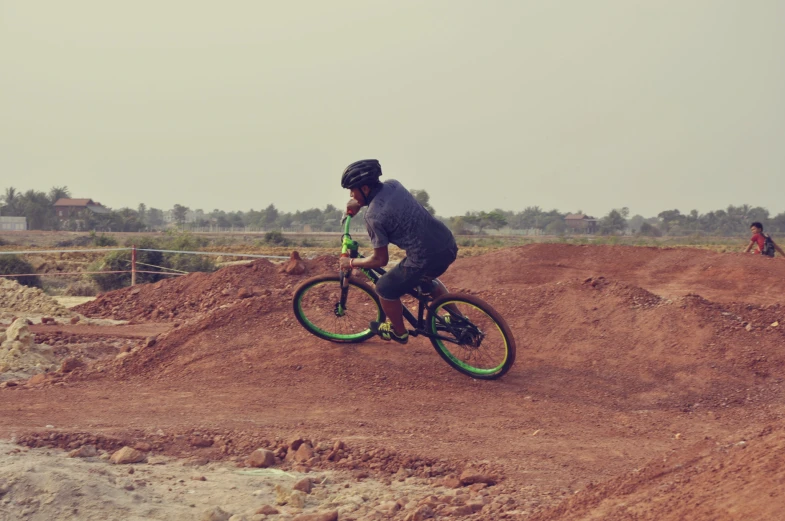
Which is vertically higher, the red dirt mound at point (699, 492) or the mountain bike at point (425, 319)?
the mountain bike at point (425, 319)

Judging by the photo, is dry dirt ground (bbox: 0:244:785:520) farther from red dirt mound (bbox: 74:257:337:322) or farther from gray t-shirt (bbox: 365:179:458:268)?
red dirt mound (bbox: 74:257:337:322)

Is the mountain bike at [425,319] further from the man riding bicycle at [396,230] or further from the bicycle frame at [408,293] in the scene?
the man riding bicycle at [396,230]

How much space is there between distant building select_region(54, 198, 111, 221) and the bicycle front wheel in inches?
3461

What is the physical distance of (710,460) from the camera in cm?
464

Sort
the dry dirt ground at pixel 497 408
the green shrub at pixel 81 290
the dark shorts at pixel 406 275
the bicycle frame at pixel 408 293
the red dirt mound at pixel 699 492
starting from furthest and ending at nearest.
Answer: the green shrub at pixel 81 290 < the bicycle frame at pixel 408 293 < the dark shorts at pixel 406 275 < the dry dirt ground at pixel 497 408 < the red dirt mound at pixel 699 492

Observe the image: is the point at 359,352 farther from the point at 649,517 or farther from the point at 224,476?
the point at 649,517

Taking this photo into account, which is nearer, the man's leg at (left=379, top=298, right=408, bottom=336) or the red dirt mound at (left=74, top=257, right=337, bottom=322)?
the man's leg at (left=379, top=298, right=408, bottom=336)

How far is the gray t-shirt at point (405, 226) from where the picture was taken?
7.06 metres

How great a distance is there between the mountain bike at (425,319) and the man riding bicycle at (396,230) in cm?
26

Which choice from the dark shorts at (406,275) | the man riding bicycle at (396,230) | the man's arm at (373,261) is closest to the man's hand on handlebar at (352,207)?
the man riding bicycle at (396,230)

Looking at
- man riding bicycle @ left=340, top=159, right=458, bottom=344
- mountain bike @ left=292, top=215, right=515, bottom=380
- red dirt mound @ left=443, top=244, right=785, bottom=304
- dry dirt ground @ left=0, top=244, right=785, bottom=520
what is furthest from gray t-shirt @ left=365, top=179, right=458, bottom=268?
red dirt mound @ left=443, top=244, right=785, bottom=304

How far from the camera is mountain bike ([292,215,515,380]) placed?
24.3ft

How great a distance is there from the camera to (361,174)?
711cm

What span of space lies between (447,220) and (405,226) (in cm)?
9771
